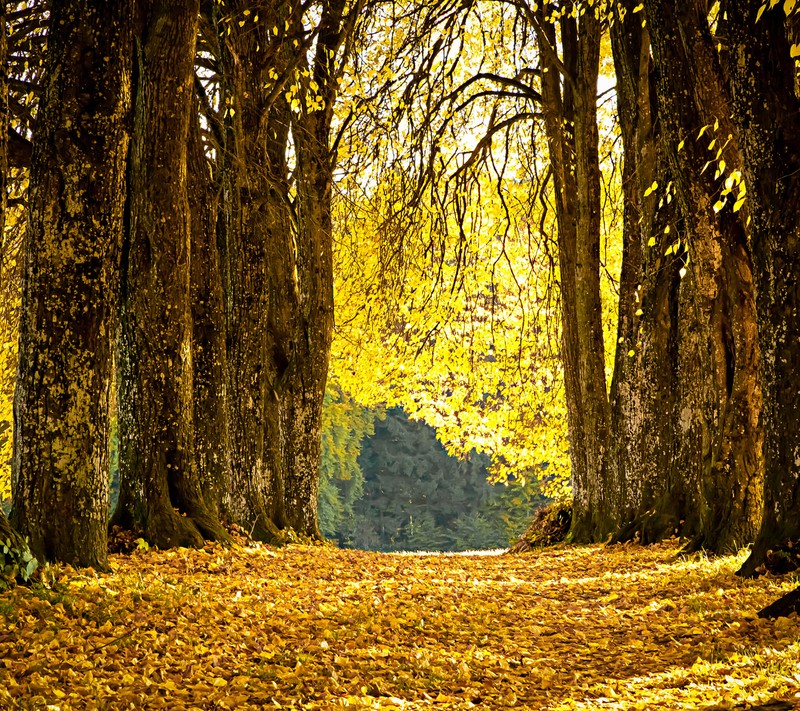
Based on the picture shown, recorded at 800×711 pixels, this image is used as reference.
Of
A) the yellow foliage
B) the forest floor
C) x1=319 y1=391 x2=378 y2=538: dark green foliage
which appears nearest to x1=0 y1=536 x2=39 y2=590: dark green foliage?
the forest floor

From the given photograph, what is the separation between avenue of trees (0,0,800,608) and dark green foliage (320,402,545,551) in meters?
29.1

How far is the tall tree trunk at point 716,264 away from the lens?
701 centimetres

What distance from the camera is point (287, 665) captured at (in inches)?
172

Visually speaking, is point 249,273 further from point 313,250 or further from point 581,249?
point 581,249

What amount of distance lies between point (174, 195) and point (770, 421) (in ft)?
17.5

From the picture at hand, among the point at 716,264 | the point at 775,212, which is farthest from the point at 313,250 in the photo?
the point at 775,212

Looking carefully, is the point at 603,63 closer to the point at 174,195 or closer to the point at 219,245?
the point at 219,245

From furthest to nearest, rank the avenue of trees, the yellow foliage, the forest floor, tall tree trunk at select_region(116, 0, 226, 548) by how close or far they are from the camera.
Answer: the yellow foliage
tall tree trunk at select_region(116, 0, 226, 548)
the avenue of trees
the forest floor

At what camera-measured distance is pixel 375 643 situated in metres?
4.95

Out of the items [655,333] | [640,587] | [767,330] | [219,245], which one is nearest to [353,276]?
[219,245]

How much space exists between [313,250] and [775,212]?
7.72 metres

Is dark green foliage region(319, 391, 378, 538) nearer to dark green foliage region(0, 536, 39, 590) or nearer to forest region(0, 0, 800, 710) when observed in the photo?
forest region(0, 0, 800, 710)

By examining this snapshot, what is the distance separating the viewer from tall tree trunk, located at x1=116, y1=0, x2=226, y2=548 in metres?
7.38

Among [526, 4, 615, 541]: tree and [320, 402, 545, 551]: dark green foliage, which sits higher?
[526, 4, 615, 541]: tree
